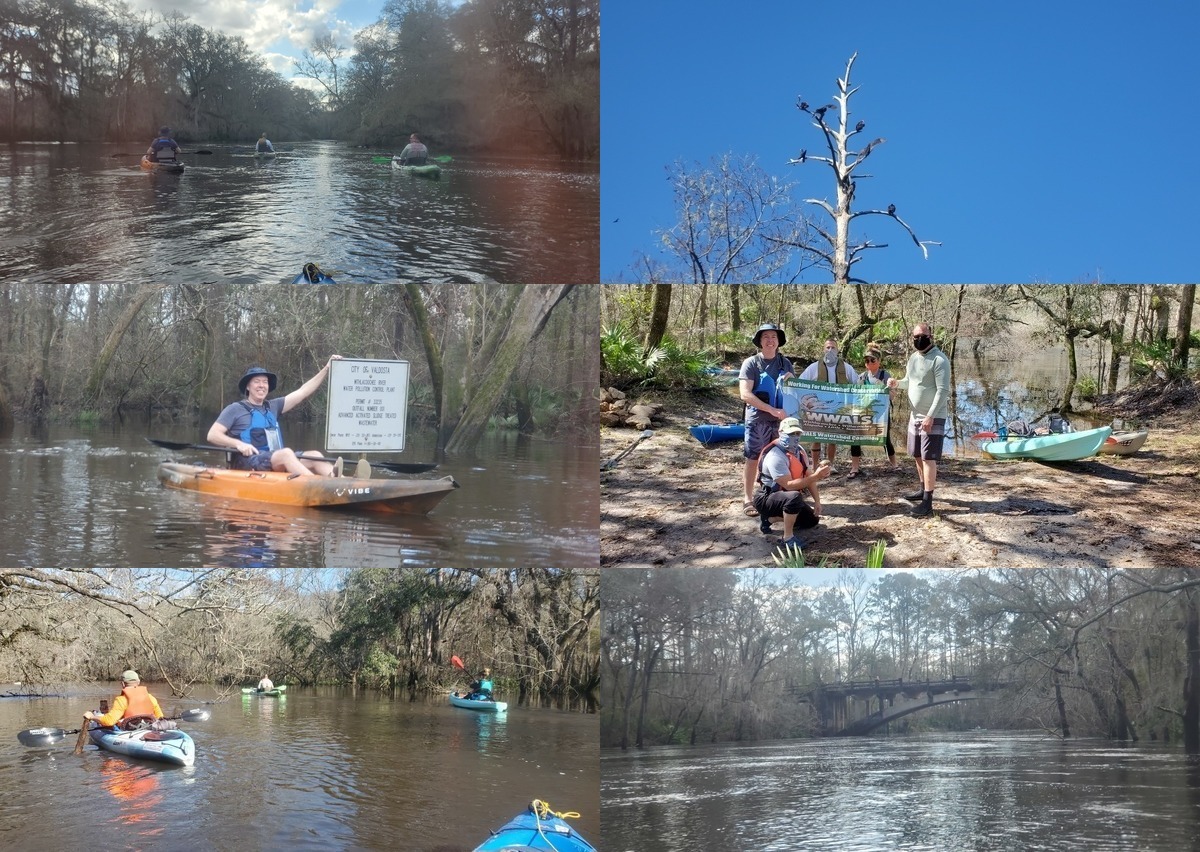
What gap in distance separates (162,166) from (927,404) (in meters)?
7.54

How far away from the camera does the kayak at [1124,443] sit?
32.4 ft

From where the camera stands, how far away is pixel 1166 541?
915cm

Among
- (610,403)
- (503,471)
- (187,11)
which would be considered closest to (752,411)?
(610,403)

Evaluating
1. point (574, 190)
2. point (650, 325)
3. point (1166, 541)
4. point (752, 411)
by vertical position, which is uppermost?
point (574, 190)

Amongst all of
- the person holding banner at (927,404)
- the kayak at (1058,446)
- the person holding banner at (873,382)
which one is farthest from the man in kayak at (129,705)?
the kayak at (1058,446)

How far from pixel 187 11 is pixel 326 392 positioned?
3.92 metres

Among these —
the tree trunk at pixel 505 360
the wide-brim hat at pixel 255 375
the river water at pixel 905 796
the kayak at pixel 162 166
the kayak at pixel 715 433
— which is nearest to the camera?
the river water at pixel 905 796

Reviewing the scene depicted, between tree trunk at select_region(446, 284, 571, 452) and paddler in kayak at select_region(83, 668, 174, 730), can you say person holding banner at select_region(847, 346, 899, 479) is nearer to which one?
tree trunk at select_region(446, 284, 571, 452)

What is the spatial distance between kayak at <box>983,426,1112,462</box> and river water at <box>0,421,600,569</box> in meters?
3.81

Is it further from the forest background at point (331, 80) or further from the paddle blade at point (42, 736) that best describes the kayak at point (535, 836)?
the forest background at point (331, 80)

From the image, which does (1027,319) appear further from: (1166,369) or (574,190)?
(574,190)

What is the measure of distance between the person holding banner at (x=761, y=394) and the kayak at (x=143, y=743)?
18.0 ft

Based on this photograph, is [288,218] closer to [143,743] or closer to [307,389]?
[307,389]

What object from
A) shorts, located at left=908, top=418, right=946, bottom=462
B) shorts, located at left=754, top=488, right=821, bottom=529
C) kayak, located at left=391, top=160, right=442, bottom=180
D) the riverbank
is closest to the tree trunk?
the riverbank
